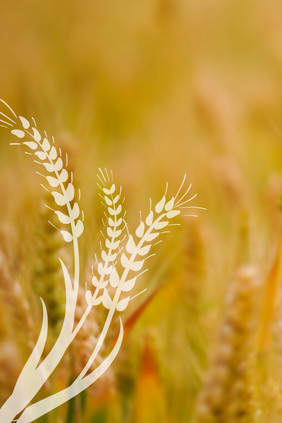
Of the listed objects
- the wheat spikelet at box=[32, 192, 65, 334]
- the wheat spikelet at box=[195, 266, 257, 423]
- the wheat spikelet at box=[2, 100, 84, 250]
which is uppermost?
the wheat spikelet at box=[2, 100, 84, 250]

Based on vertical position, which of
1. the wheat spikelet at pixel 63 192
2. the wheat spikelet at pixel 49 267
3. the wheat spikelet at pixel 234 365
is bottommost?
the wheat spikelet at pixel 234 365

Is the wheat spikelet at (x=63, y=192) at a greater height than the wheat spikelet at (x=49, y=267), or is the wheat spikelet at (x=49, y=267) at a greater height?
the wheat spikelet at (x=63, y=192)

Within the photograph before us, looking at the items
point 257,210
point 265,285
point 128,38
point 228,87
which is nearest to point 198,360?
point 265,285

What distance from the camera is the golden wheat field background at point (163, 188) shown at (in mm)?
296

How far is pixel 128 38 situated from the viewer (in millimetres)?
1218

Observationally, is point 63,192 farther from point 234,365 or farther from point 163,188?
point 163,188

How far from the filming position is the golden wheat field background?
0.97ft

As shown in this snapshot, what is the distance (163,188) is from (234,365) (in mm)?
313

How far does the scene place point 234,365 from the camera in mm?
272

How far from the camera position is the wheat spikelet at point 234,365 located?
10.4 inches

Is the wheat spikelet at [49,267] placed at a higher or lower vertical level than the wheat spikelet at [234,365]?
higher

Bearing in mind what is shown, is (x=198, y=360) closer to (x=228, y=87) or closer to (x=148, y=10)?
(x=228, y=87)

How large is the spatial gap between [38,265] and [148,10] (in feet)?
3.41

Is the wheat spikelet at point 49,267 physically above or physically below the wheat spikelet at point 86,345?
above
